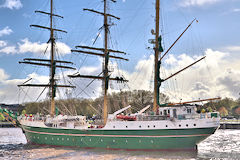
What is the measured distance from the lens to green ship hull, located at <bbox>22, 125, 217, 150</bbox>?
88.9ft

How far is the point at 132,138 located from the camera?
28.7 meters

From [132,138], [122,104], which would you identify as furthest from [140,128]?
[122,104]

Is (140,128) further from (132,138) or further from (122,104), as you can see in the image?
(122,104)

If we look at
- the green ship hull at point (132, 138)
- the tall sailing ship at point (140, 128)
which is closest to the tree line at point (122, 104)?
the tall sailing ship at point (140, 128)

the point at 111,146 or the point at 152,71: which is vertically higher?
the point at 152,71

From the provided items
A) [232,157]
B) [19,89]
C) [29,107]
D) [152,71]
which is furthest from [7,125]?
[232,157]

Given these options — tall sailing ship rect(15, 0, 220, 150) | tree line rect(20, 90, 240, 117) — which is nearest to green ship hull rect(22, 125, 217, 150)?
tall sailing ship rect(15, 0, 220, 150)

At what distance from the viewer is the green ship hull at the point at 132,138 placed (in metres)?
27.1

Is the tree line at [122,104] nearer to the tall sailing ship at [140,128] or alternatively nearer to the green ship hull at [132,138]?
the tall sailing ship at [140,128]

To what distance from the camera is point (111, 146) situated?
29969mm

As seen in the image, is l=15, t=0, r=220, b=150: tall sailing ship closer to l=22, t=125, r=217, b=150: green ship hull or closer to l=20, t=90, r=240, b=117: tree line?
l=22, t=125, r=217, b=150: green ship hull

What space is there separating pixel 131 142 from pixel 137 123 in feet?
7.77

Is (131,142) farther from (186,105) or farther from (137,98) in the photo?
(137,98)

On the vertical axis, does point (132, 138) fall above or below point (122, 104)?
below
